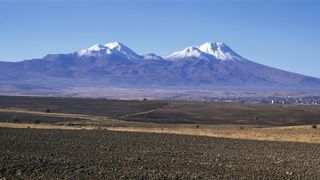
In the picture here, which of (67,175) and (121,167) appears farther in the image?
(121,167)

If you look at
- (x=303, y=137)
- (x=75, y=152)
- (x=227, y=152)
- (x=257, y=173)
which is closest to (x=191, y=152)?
(x=227, y=152)

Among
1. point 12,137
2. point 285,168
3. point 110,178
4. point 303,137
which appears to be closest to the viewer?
point 110,178

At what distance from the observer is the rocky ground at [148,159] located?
68.6 ft

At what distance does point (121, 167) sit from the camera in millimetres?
22516

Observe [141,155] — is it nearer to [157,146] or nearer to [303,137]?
[157,146]

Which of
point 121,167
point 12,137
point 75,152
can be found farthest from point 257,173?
point 12,137

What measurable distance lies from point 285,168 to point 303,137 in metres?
20.2

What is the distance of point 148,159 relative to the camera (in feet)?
82.8

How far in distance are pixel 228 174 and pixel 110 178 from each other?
4008 millimetres

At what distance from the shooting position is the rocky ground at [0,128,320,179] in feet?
68.6

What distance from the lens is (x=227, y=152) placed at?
2898 centimetres

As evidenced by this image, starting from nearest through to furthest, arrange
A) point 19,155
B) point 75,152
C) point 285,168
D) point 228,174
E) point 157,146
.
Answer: point 228,174
point 285,168
point 19,155
point 75,152
point 157,146

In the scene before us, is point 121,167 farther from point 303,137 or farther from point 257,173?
point 303,137

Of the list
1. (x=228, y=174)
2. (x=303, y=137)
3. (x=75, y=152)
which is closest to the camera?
(x=228, y=174)
